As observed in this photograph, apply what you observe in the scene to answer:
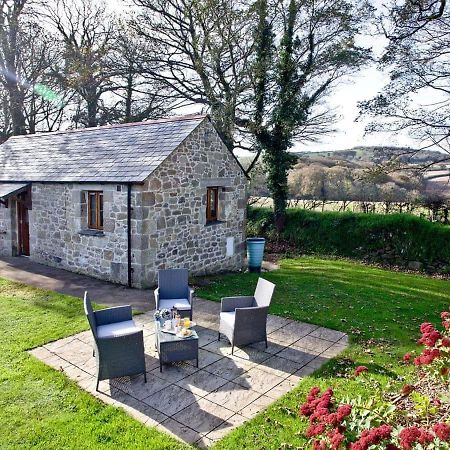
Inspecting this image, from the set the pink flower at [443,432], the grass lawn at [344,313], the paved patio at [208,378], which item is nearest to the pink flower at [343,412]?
the pink flower at [443,432]

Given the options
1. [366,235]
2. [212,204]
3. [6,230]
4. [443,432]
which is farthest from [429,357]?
[6,230]

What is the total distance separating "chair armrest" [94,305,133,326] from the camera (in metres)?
6.30

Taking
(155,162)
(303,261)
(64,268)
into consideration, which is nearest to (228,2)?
(155,162)

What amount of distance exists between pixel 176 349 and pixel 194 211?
669cm

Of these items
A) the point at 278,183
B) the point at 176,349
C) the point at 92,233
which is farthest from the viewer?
the point at 278,183

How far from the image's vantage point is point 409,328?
808cm

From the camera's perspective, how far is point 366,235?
17.6 m

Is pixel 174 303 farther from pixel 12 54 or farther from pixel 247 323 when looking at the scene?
pixel 12 54

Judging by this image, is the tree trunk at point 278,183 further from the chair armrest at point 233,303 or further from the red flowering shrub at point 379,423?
the red flowering shrub at point 379,423

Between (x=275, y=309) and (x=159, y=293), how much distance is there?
9.36ft

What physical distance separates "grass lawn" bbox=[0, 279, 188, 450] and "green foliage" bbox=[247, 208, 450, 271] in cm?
1382

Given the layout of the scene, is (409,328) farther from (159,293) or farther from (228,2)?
(228,2)

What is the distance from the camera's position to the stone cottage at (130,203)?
35.0 ft

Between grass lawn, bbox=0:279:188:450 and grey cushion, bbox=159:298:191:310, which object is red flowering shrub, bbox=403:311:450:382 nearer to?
grass lawn, bbox=0:279:188:450
